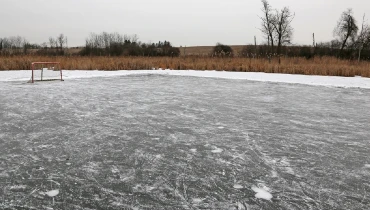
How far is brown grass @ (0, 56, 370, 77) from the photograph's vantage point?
12.7m

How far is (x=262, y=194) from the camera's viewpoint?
7.11 feet

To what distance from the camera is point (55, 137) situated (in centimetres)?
353

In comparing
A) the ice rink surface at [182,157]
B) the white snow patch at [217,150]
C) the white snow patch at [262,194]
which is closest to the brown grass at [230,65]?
the ice rink surface at [182,157]

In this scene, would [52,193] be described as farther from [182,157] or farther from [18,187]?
[182,157]

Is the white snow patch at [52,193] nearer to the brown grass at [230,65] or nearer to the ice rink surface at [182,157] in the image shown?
the ice rink surface at [182,157]

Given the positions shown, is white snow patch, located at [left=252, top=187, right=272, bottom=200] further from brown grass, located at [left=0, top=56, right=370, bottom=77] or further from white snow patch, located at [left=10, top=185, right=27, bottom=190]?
brown grass, located at [left=0, top=56, right=370, bottom=77]

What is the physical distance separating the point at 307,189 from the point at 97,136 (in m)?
2.39

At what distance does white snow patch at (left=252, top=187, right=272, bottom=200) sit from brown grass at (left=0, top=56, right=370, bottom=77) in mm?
11621

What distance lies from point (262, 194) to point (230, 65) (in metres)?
13.6

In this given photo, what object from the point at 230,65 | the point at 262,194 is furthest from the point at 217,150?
the point at 230,65

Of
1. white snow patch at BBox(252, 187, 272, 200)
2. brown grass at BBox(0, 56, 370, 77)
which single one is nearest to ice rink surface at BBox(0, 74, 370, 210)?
white snow patch at BBox(252, 187, 272, 200)

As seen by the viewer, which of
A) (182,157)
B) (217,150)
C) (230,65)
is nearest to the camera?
(182,157)

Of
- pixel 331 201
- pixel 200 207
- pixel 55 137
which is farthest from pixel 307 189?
pixel 55 137

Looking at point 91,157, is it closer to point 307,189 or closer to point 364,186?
point 307,189
